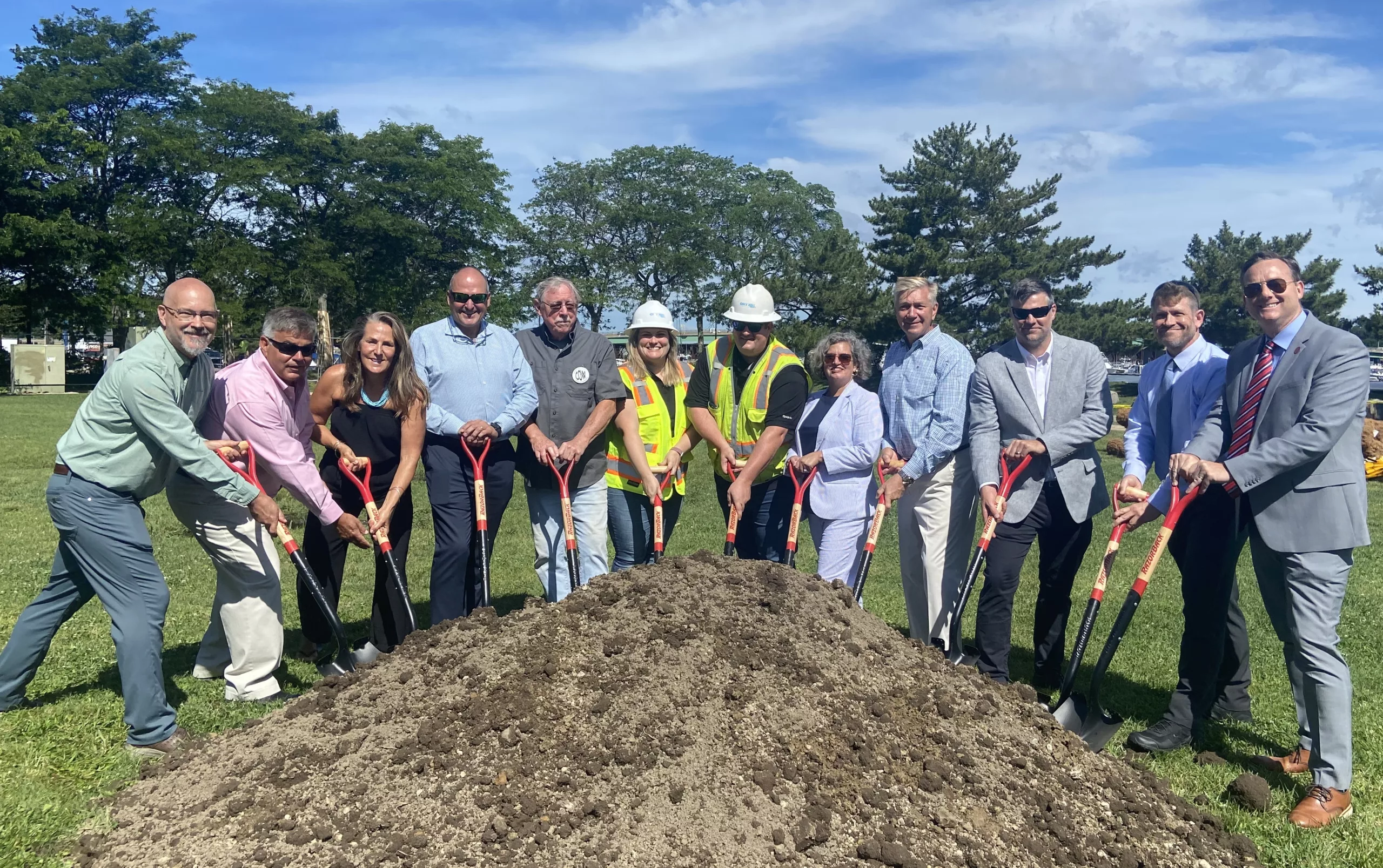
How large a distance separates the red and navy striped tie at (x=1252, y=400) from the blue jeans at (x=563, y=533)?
305cm

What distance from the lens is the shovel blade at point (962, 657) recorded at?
15.8 feet

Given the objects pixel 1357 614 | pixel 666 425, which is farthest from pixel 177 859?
pixel 1357 614

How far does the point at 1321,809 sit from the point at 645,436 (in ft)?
11.4

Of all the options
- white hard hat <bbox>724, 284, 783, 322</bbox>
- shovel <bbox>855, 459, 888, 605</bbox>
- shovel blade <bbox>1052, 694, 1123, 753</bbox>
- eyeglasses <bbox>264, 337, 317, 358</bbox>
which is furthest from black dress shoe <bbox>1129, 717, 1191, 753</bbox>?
eyeglasses <bbox>264, 337, 317, 358</bbox>

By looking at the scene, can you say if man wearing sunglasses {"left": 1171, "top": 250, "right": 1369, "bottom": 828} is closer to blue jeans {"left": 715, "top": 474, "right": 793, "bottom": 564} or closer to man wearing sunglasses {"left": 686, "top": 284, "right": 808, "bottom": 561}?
man wearing sunglasses {"left": 686, "top": 284, "right": 808, "bottom": 561}

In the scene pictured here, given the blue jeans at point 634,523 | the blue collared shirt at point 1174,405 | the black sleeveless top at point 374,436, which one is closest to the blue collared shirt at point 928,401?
the blue collared shirt at point 1174,405

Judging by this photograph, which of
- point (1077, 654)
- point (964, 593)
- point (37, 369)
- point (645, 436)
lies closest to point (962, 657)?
point (964, 593)

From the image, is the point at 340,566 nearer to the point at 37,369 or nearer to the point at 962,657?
the point at 962,657

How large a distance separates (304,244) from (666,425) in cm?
3402

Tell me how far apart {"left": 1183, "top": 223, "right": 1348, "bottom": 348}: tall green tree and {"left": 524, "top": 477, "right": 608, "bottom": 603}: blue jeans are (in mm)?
35814

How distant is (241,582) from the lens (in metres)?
4.56

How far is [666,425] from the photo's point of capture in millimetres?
5457

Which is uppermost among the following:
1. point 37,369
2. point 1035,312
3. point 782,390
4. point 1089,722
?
point 1035,312

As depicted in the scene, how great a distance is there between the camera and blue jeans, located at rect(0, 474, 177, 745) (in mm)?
3898
